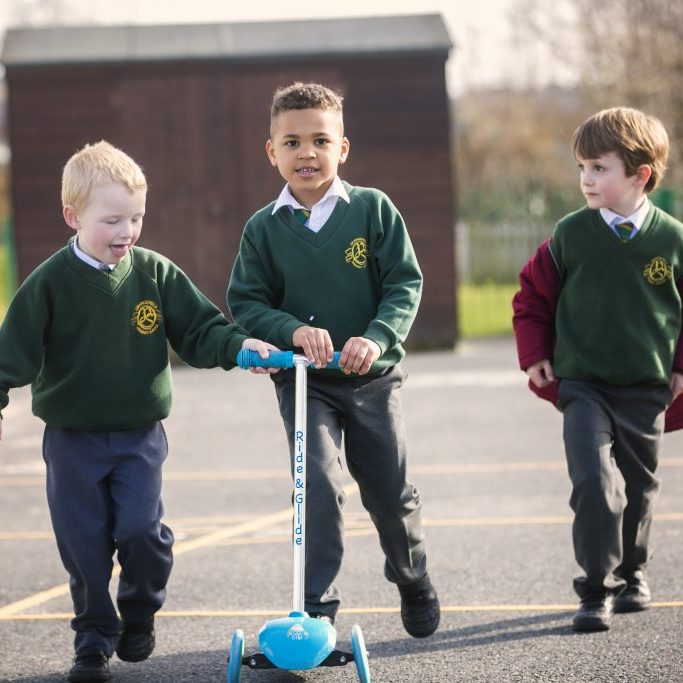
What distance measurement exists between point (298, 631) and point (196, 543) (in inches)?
105

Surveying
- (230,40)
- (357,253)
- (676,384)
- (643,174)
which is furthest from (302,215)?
(230,40)

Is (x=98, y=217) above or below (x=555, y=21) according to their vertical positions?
below

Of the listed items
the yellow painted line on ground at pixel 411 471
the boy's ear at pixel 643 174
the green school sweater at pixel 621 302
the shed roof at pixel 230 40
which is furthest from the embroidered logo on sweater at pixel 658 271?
the shed roof at pixel 230 40

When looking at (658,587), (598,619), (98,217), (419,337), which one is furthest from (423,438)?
(419,337)

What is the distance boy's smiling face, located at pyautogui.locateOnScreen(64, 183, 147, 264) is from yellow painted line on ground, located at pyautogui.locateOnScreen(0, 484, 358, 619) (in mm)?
1693

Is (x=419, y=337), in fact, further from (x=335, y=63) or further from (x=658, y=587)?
(x=658, y=587)

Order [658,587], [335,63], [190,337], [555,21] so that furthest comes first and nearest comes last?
1. [555,21]
2. [335,63]
3. [658,587]
4. [190,337]

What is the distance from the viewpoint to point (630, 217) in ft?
15.6

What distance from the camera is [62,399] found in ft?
14.0

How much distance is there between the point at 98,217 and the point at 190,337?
492 millimetres

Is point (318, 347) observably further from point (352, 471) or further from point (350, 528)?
point (350, 528)

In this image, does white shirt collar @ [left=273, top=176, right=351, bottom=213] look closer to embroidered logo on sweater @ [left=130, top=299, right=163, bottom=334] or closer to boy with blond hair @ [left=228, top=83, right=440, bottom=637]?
boy with blond hair @ [left=228, top=83, right=440, bottom=637]

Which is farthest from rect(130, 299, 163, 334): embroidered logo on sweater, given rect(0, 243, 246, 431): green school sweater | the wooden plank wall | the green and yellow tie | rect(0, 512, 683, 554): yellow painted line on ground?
the wooden plank wall

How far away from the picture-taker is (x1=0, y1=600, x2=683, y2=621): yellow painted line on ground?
5.00 m
